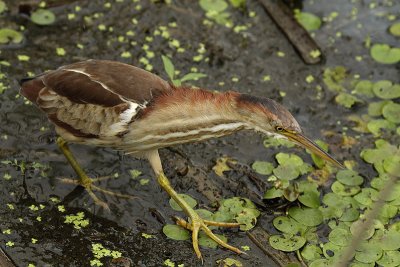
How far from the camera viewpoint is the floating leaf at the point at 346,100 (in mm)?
5539

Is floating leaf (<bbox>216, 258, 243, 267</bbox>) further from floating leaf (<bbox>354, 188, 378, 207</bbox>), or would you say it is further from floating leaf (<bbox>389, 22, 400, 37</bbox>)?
floating leaf (<bbox>389, 22, 400, 37</bbox>)

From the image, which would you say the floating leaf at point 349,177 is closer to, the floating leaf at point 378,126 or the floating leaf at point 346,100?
the floating leaf at point 378,126

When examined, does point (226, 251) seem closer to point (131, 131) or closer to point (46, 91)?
point (131, 131)

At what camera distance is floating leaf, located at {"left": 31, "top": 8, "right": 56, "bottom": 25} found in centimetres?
581

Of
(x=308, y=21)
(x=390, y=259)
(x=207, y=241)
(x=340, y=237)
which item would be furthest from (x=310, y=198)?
(x=308, y=21)

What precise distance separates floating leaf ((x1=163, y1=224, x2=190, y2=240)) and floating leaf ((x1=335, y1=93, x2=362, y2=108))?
5.88 ft

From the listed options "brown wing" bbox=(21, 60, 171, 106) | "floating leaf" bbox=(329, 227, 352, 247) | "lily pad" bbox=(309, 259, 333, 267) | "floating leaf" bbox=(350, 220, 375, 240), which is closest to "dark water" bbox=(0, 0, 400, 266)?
"lily pad" bbox=(309, 259, 333, 267)

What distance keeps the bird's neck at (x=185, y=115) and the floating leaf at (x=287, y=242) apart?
2.40ft

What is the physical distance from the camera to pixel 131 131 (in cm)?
426

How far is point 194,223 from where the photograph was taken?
434 cm

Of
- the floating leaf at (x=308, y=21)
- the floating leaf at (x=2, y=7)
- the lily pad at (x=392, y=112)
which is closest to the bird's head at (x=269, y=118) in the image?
the lily pad at (x=392, y=112)

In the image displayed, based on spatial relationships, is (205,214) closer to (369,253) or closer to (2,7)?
(369,253)

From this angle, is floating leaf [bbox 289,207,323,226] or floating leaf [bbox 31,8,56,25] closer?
floating leaf [bbox 289,207,323,226]

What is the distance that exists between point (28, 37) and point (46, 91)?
54.8 inches
